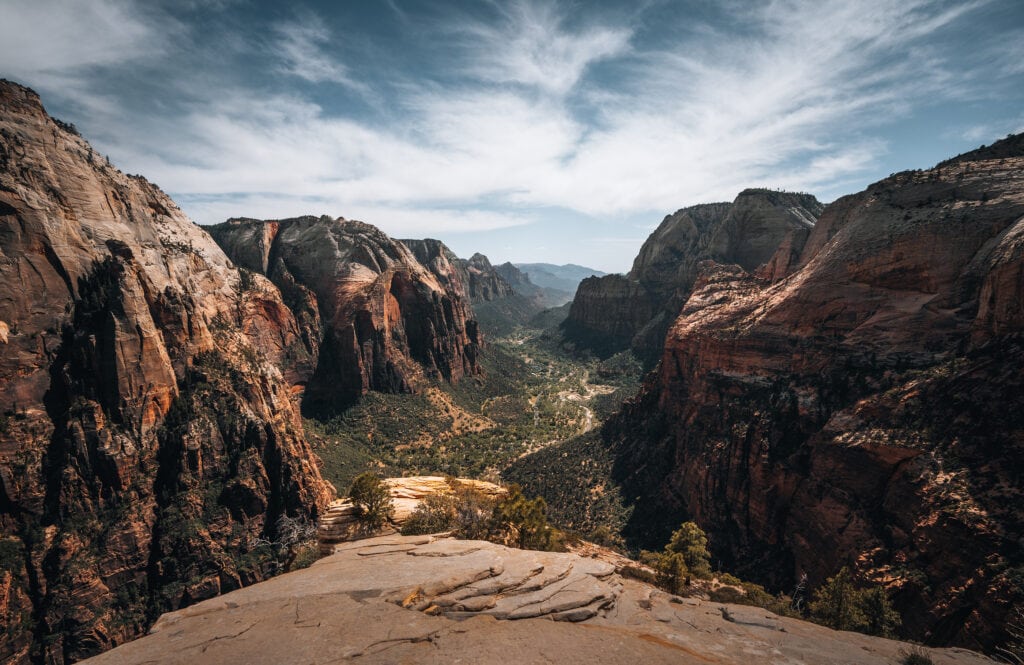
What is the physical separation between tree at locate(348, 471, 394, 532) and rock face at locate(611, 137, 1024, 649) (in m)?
44.5

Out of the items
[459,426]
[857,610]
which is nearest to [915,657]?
[857,610]

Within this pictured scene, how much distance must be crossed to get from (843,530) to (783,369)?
23555 millimetres

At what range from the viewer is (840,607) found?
107 feet

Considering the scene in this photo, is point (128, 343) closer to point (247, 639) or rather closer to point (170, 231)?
point (170, 231)

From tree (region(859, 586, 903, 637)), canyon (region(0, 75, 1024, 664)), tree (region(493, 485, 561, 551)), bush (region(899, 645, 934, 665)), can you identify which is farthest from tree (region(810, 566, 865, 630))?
tree (region(493, 485, 561, 551))

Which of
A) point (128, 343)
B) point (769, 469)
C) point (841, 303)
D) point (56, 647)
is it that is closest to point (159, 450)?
point (128, 343)

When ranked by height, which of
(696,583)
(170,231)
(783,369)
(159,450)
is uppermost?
(170,231)

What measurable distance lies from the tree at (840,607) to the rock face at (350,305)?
104386 millimetres

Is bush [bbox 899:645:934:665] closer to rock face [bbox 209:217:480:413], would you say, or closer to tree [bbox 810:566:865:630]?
tree [bbox 810:566:865:630]

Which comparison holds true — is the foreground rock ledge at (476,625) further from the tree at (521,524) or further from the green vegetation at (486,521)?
the tree at (521,524)

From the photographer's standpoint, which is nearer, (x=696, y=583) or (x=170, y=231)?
(x=696, y=583)

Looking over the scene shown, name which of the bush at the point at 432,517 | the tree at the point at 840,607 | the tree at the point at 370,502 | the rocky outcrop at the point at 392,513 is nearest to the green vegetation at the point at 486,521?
the bush at the point at 432,517

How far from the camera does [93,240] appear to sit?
5278cm

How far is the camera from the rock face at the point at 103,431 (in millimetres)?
41406
